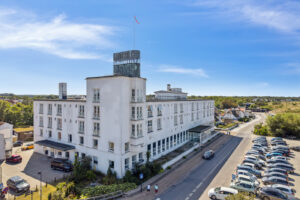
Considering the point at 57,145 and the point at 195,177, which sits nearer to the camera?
the point at 195,177

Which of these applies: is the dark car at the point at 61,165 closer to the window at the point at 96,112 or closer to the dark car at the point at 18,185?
the dark car at the point at 18,185

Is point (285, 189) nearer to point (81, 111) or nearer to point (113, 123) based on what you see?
point (113, 123)

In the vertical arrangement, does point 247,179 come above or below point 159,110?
below

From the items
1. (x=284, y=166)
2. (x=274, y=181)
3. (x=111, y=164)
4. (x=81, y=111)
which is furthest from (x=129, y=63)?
(x=284, y=166)

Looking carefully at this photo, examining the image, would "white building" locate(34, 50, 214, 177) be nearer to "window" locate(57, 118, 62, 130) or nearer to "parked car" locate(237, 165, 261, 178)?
"window" locate(57, 118, 62, 130)

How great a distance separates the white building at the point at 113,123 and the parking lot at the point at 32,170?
2562mm

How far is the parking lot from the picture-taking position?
28.5 m

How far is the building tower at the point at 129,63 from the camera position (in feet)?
105

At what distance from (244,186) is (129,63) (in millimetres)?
26259

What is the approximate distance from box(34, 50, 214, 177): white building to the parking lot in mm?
2562

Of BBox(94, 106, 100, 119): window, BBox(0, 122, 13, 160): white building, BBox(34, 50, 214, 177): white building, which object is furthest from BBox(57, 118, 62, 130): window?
BBox(94, 106, 100, 119): window

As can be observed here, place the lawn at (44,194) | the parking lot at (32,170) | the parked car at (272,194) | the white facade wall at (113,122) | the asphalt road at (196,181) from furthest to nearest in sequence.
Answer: the parking lot at (32,170)
the white facade wall at (113,122)
the asphalt road at (196,181)
the lawn at (44,194)
the parked car at (272,194)

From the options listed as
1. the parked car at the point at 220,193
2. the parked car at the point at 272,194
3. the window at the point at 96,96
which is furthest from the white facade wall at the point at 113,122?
the parked car at the point at 272,194

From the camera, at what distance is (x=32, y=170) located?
31.9 metres
